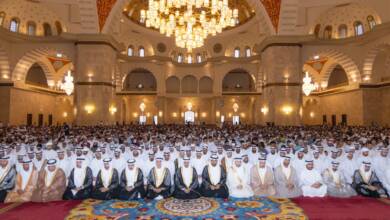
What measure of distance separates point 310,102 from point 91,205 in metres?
25.3

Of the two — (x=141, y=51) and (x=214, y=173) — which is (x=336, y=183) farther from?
(x=141, y=51)

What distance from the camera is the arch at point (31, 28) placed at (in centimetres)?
2027

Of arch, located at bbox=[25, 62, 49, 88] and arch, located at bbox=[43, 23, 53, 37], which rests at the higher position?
arch, located at bbox=[43, 23, 53, 37]

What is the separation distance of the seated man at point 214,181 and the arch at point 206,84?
996 inches

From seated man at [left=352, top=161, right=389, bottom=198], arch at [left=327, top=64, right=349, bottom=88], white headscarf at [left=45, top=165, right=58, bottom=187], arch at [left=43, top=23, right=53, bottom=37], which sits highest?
arch at [left=43, top=23, right=53, bottom=37]

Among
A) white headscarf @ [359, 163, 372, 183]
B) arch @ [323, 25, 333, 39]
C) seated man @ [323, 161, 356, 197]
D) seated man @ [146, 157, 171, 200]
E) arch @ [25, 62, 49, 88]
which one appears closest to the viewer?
seated man @ [146, 157, 171, 200]

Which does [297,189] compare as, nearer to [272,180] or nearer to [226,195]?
[272,180]

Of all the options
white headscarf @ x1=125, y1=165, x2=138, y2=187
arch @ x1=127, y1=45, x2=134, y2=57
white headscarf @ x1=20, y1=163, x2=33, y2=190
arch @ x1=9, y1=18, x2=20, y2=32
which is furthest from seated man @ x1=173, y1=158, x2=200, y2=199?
arch @ x1=127, y1=45, x2=134, y2=57

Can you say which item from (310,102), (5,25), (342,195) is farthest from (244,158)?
(310,102)

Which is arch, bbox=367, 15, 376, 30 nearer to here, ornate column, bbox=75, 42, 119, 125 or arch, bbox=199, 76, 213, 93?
arch, bbox=199, 76, 213, 93

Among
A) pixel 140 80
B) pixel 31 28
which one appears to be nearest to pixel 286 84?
pixel 31 28

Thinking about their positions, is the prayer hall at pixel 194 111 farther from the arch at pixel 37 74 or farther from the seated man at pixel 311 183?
the arch at pixel 37 74

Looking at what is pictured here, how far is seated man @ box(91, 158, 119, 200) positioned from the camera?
5223mm

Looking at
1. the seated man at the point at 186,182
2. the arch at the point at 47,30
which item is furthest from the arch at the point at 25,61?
the seated man at the point at 186,182
